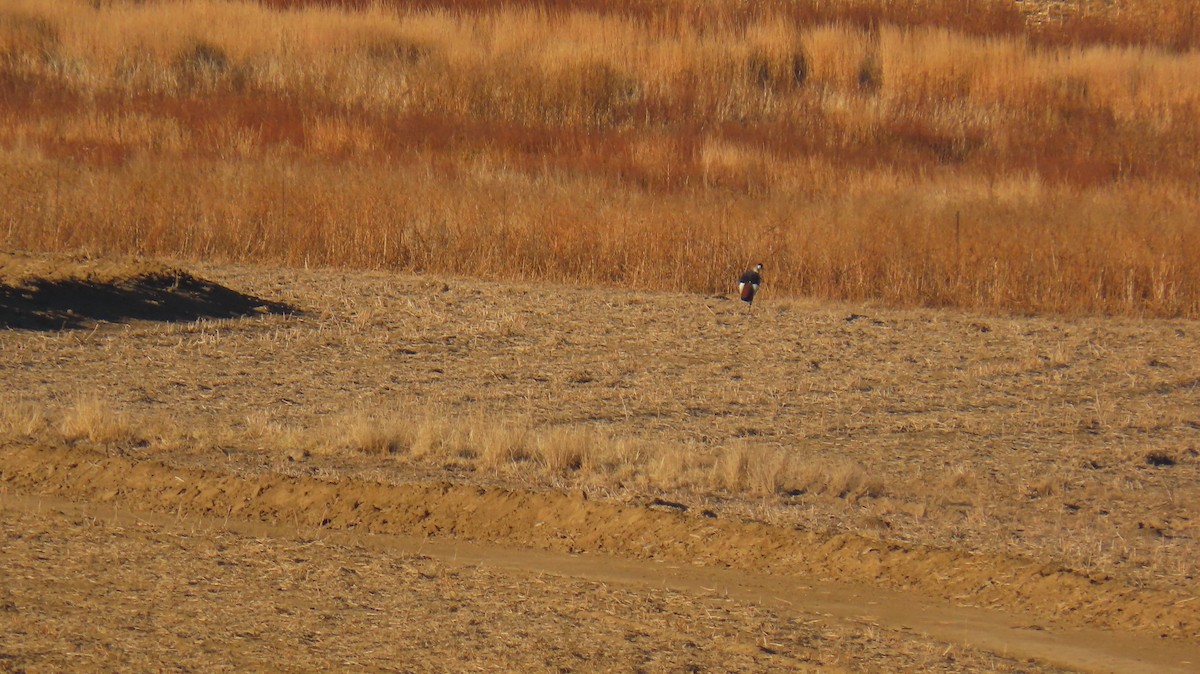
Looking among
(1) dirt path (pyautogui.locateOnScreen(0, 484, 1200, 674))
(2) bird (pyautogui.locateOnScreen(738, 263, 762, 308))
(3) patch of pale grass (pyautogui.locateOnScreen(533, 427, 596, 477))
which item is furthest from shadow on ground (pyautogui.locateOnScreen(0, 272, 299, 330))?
(3) patch of pale grass (pyautogui.locateOnScreen(533, 427, 596, 477))

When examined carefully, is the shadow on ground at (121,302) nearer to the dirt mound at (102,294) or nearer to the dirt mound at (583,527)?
the dirt mound at (102,294)

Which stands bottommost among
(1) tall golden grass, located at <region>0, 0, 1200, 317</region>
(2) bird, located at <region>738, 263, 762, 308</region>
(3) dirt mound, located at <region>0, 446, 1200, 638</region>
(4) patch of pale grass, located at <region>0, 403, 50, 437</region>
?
(3) dirt mound, located at <region>0, 446, 1200, 638</region>

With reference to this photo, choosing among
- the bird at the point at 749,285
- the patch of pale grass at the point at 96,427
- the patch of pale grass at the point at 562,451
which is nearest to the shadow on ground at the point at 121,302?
the patch of pale grass at the point at 96,427

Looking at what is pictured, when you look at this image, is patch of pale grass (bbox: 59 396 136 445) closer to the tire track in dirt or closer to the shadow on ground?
the tire track in dirt

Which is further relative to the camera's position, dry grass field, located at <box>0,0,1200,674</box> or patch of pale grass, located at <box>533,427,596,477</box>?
patch of pale grass, located at <box>533,427,596,477</box>

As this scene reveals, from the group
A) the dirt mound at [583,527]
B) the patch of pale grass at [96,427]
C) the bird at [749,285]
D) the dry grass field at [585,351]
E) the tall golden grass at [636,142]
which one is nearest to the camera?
the dry grass field at [585,351]

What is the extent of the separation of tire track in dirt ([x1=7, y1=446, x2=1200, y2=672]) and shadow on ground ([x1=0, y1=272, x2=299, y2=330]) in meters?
3.89

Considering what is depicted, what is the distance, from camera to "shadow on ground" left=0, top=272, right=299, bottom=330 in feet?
34.6

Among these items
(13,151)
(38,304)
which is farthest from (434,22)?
(38,304)

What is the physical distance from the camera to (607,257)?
45.3ft

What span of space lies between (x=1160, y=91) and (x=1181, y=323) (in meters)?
12.1

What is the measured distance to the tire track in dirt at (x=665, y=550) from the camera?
17.2ft

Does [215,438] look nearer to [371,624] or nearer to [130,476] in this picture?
[130,476]

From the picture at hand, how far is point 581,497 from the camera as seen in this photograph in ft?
21.1
